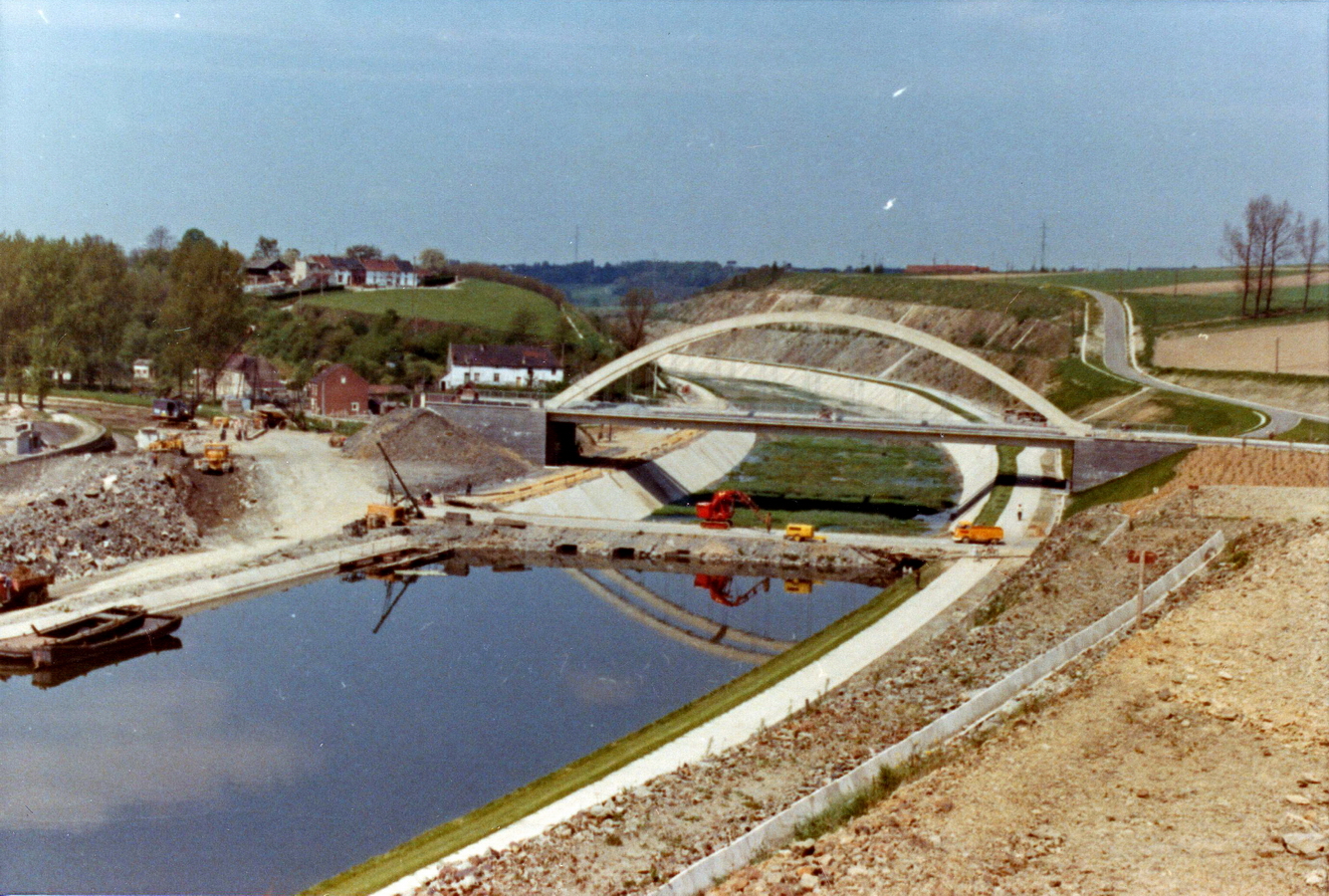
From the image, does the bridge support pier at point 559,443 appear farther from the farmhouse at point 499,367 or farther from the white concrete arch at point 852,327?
the farmhouse at point 499,367

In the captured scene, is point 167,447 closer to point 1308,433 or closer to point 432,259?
point 1308,433

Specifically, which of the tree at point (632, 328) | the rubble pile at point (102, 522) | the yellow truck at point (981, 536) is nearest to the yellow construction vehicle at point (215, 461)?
the rubble pile at point (102, 522)

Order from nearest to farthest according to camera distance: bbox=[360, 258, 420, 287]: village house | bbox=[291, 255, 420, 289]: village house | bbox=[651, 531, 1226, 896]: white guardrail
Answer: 1. bbox=[651, 531, 1226, 896]: white guardrail
2. bbox=[291, 255, 420, 289]: village house
3. bbox=[360, 258, 420, 287]: village house

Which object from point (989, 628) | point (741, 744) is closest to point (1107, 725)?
point (741, 744)

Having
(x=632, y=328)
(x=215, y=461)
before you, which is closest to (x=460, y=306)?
(x=632, y=328)

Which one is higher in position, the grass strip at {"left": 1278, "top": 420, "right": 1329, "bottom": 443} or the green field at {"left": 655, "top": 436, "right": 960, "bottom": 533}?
the grass strip at {"left": 1278, "top": 420, "right": 1329, "bottom": 443}

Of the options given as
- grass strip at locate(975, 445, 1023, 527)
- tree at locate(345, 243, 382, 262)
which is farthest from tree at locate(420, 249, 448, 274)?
grass strip at locate(975, 445, 1023, 527)

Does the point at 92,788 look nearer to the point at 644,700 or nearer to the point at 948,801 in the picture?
the point at 644,700

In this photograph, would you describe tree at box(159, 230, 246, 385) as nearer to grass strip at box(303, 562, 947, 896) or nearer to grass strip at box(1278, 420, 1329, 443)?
grass strip at box(303, 562, 947, 896)

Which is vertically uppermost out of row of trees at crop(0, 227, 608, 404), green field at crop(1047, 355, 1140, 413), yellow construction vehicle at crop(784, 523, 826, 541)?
row of trees at crop(0, 227, 608, 404)
